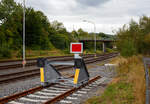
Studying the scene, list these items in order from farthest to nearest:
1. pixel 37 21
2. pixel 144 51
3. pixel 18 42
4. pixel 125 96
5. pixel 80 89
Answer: pixel 37 21 < pixel 18 42 < pixel 144 51 < pixel 80 89 < pixel 125 96

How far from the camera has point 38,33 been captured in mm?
46938

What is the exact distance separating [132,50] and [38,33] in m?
31.0

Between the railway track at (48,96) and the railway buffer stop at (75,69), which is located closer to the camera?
the railway track at (48,96)

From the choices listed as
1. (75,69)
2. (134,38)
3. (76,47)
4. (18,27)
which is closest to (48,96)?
(75,69)

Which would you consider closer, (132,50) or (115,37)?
(132,50)

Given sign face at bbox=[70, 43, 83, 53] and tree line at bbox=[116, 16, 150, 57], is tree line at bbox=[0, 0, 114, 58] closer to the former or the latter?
tree line at bbox=[116, 16, 150, 57]

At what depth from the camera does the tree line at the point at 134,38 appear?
2088cm

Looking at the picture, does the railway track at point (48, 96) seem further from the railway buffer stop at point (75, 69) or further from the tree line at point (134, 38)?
the tree line at point (134, 38)

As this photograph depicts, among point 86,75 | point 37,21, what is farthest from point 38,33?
point 86,75

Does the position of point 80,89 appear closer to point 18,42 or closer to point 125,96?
point 125,96

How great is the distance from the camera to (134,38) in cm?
2697

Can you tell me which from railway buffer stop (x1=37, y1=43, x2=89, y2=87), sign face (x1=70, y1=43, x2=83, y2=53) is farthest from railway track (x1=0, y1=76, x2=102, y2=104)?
sign face (x1=70, y1=43, x2=83, y2=53)

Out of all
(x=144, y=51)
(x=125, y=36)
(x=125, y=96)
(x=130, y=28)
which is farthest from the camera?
(x=144, y=51)

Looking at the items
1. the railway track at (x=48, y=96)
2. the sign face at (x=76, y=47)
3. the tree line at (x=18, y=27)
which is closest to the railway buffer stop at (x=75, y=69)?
the sign face at (x=76, y=47)
